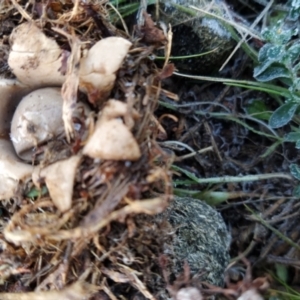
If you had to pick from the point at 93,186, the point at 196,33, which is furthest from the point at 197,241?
the point at 196,33

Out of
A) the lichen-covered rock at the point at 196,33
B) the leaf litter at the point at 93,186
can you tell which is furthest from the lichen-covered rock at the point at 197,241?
the lichen-covered rock at the point at 196,33

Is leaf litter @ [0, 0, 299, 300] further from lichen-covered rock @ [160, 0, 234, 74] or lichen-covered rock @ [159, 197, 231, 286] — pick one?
lichen-covered rock @ [160, 0, 234, 74]

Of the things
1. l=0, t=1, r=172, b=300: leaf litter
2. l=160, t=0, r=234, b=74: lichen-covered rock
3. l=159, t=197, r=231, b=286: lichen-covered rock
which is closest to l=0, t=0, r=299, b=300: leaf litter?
l=0, t=1, r=172, b=300: leaf litter

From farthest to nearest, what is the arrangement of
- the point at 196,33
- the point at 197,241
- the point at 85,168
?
the point at 196,33 < the point at 197,241 < the point at 85,168

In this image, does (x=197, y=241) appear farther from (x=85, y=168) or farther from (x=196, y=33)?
(x=196, y=33)

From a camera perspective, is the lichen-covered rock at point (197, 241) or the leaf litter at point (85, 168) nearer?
the leaf litter at point (85, 168)

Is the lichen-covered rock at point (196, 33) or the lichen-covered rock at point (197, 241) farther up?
the lichen-covered rock at point (196, 33)

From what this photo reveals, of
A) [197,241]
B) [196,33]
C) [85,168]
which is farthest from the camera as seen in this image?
[196,33]

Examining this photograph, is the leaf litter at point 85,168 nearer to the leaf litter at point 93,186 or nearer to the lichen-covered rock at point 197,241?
the leaf litter at point 93,186

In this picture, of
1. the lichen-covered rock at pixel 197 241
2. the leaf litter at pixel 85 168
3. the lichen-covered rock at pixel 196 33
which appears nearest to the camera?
the leaf litter at pixel 85 168

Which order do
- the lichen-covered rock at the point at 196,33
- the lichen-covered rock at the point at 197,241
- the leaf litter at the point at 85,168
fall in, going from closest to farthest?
the leaf litter at the point at 85,168 → the lichen-covered rock at the point at 197,241 → the lichen-covered rock at the point at 196,33
